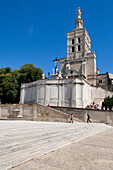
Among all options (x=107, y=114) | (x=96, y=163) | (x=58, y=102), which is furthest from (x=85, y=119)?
(x=96, y=163)

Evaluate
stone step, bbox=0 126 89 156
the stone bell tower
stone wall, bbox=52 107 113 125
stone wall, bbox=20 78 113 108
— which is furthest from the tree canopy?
stone step, bbox=0 126 89 156

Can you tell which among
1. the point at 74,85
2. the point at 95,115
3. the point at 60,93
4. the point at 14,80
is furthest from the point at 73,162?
the point at 14,80

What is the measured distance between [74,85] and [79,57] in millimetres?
24768

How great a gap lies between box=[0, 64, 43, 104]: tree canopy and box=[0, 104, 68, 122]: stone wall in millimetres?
17032

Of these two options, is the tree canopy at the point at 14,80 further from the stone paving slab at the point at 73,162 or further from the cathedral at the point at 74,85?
the stone paving slab at the point at 73,162

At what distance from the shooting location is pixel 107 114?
72.7 feet

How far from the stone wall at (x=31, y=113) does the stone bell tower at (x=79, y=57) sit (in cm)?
2931

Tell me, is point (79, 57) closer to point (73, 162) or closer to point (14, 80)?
point (14, 80)

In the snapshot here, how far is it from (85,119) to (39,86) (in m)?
15.6

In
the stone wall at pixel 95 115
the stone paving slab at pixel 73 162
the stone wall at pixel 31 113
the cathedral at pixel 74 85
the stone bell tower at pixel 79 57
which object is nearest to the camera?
the stone paving slab at pixel 73 162

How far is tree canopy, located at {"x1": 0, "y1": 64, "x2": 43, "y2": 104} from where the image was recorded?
136ft

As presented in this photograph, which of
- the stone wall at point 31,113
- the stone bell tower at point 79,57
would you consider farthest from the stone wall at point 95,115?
the stone bell tower at point 79,57

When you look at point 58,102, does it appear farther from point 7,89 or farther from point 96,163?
point 96,163

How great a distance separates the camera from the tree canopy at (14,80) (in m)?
41.4
